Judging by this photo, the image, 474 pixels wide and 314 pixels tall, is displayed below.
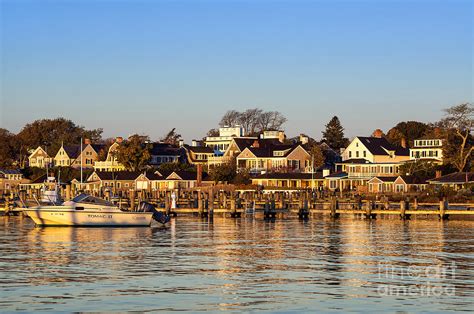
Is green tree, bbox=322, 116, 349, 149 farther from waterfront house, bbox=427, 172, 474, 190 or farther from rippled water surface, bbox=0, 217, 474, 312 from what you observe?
rippled water surface, bbox=0, 217, 474, 312

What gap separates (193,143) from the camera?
192375 millimetres

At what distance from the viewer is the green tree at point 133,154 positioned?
15940cm

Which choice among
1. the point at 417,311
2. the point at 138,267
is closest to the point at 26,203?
the point at 138,267

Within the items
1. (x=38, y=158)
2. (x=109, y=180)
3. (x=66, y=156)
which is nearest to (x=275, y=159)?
(x=109, y=180)

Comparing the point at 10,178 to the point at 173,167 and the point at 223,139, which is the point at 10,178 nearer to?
the point at 173,167

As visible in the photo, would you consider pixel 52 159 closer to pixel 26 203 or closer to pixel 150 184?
pixel 150 184

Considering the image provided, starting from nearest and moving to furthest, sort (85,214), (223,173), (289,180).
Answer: (85,214)
(289,180)
(223,173)

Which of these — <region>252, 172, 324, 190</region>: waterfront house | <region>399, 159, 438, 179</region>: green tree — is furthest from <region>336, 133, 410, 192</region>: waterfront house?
<region>252, 172, 324, 190</region>: waterfront house

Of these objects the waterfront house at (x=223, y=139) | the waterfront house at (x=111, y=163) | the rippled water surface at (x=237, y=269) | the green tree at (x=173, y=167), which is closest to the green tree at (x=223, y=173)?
the green tree at (x=173, y=167)

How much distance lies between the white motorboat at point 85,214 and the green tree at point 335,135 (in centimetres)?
11470

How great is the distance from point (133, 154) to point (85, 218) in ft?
290

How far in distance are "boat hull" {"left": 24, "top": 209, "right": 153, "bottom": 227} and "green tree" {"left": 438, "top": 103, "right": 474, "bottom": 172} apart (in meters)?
71.8

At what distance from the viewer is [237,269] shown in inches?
1718

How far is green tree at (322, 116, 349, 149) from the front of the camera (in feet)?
607
